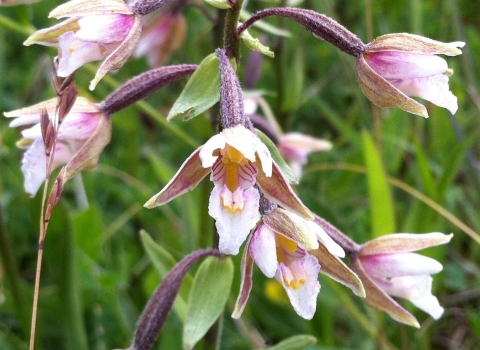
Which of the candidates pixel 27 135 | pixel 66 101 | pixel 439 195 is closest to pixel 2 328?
pixel 27 135

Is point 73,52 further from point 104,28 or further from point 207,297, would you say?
point 207,297

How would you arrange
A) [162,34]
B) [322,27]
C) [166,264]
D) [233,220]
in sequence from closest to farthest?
[233,220] < [322,27] < [166,264] < [162,34]

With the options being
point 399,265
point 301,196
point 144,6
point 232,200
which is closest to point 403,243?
point 399,265

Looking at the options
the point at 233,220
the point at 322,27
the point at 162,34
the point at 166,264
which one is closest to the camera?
the point at 233,220

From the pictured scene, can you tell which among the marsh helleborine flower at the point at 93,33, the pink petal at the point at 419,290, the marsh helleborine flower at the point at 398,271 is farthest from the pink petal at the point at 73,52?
the pink petal at the point at 419,290

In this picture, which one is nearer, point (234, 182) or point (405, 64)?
point (234, 182)

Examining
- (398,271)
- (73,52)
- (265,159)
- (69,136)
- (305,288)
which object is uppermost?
(73,52)
